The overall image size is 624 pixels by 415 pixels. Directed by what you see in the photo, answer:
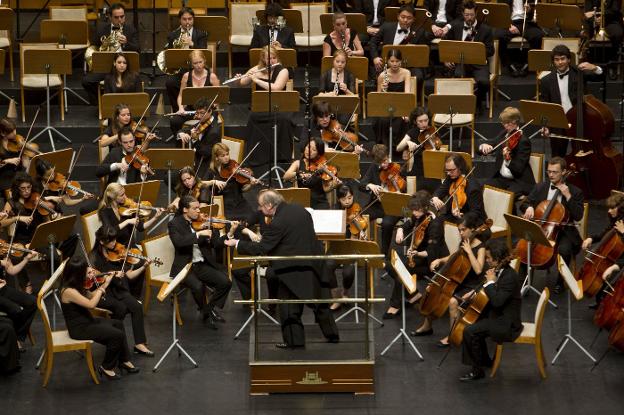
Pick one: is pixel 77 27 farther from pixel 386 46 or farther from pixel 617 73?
pixel 617 73

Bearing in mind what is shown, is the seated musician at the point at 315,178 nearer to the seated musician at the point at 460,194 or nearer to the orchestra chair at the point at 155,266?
the seated musician at the point at 460,194

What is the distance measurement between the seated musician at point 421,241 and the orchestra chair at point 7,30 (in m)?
5.73

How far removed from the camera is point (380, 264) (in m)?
9.77

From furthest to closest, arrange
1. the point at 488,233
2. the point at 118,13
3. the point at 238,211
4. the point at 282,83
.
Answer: the point at 118,13
the point at 282,83
the point at 238,211
the point at 488,233

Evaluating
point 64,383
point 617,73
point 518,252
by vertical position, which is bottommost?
point 64,383

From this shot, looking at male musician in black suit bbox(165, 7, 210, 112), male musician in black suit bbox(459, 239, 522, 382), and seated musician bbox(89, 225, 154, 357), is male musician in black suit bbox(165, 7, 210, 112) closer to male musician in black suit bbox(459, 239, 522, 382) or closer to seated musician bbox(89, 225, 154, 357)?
seated musician bbox(89, 225, 154, 357)

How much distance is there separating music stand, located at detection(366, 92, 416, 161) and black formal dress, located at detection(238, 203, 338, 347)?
123 inches

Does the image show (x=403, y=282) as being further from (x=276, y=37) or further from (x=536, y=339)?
(x=276, y=37)

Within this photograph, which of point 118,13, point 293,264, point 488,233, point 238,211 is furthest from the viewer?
point 118,13

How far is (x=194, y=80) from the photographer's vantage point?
13055 mm

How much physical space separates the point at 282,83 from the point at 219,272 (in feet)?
10.5

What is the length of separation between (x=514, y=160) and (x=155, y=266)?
10.9 ft

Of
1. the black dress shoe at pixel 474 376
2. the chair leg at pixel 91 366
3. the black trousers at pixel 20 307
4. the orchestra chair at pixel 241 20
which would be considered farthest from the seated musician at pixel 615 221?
the orchestra chair at pixel 241 20

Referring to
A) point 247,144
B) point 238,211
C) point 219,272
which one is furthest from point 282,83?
point 219,272
